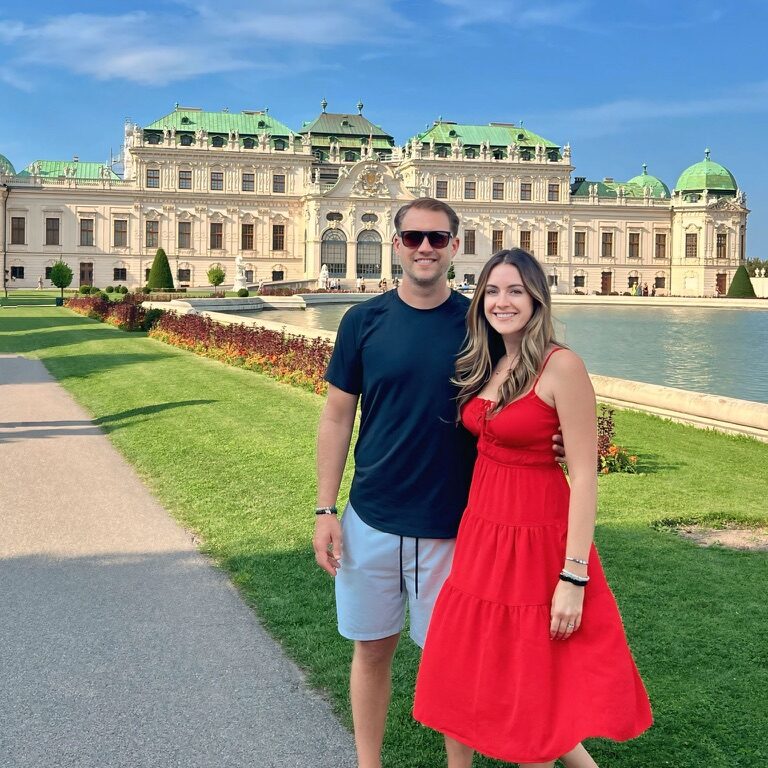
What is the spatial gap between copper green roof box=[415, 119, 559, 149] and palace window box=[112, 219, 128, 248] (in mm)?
24732

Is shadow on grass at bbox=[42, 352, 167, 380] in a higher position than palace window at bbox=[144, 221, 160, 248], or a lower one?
lower

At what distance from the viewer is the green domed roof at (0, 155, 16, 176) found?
69.2 metres

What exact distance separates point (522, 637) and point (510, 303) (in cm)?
106

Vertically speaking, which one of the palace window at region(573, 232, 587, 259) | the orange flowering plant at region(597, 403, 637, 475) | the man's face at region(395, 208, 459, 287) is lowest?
the orange flowering plant at region(597, 403, 637, 475)

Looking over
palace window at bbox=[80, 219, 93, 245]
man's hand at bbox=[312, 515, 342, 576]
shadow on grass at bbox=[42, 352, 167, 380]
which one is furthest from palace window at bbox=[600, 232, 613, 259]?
man's hand at bbox=[312, 515, 342, 576]

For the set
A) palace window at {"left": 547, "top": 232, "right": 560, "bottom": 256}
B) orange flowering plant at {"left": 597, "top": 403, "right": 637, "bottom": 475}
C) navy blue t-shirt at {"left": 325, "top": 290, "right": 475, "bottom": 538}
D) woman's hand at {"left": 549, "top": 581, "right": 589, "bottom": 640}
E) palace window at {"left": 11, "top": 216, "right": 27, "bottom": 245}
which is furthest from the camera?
palace window at {"left": 547, "top": 232, "right": 560, "bottom": 256}

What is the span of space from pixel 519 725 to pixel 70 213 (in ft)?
232

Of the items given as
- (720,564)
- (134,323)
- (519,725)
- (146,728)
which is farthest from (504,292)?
(134,323)

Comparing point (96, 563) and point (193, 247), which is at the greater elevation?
point (193, 247)

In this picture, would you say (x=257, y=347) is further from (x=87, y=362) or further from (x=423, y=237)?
(x=423, y=237)

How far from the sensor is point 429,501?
10.6ft

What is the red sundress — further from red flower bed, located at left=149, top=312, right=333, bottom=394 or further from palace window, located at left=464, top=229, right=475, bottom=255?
palace window, located at left=464, top=229, right=475, bottom=255

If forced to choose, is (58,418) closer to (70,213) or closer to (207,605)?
Answer: (207,605)

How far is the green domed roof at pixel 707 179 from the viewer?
78.8 metres
